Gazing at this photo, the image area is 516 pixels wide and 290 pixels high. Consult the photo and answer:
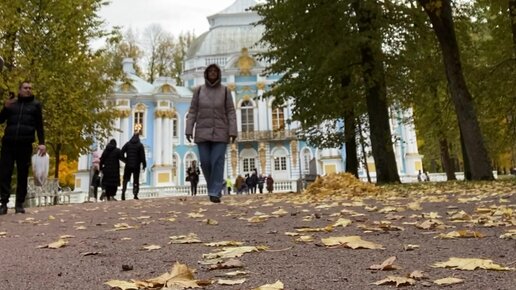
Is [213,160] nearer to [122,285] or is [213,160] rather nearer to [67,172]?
[122,285]

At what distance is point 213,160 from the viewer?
29.6ft

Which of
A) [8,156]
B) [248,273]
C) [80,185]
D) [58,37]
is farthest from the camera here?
[80,185]

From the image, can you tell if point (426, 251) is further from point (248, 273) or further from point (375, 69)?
point (375, 69)

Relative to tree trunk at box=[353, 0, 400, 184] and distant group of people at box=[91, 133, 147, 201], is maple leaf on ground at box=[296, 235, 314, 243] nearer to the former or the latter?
distant group of people at box=[91, 133, 147, 201]

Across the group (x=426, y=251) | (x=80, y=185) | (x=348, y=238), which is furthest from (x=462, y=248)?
(x=80, y=185)

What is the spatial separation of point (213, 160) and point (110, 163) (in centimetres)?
801

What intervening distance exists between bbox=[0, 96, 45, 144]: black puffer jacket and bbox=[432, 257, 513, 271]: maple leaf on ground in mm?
6919

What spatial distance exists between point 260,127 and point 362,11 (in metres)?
36.8

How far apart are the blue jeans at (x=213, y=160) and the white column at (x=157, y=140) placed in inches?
1612

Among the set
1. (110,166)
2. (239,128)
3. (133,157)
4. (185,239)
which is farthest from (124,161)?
(239,128)

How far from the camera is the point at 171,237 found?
4.68 metres

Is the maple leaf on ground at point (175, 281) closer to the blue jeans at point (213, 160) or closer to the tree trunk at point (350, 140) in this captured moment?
the blue jeans at point (213, 160)

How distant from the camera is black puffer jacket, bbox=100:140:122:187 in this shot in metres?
16.0

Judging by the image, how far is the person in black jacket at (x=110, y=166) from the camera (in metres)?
16.1
